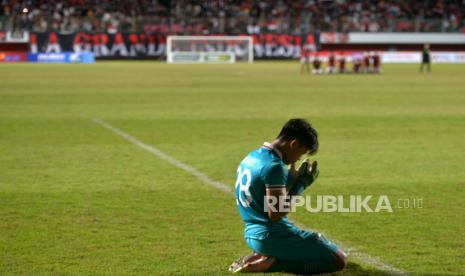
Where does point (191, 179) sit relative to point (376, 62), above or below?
above

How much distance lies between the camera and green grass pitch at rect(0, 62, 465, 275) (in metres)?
7.66

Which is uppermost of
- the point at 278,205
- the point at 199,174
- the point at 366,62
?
the point at 278,205

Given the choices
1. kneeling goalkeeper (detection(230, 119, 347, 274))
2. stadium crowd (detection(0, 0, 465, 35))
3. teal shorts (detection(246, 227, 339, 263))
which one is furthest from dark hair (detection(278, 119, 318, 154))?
stadium crowd (detection(0, 0, 465, 35))

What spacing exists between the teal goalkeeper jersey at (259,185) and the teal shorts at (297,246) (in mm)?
54

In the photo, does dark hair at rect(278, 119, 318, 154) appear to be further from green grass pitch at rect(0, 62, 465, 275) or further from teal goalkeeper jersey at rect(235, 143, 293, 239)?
green grass pitch at rect(0, 62, 465, 275)

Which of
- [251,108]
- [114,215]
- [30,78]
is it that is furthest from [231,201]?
[30,78]

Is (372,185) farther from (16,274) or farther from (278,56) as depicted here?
(278,56)

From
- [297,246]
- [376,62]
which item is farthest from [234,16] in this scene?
[297,246]

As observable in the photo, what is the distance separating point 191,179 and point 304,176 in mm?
5543

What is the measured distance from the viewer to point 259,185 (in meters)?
6.51

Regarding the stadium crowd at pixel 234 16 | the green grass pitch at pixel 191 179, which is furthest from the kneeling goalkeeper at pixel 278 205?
the stadium crowd at pixel 234 16

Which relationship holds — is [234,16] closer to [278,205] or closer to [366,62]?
[366,62]

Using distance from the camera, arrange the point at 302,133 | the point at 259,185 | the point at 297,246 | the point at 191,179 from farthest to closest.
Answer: the point at 191,179
the point at 297,246
the point at 259,185
the point at 302,133

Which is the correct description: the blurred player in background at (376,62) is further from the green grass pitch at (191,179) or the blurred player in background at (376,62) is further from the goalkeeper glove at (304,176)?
the goalkeeper glove at (304,176)
